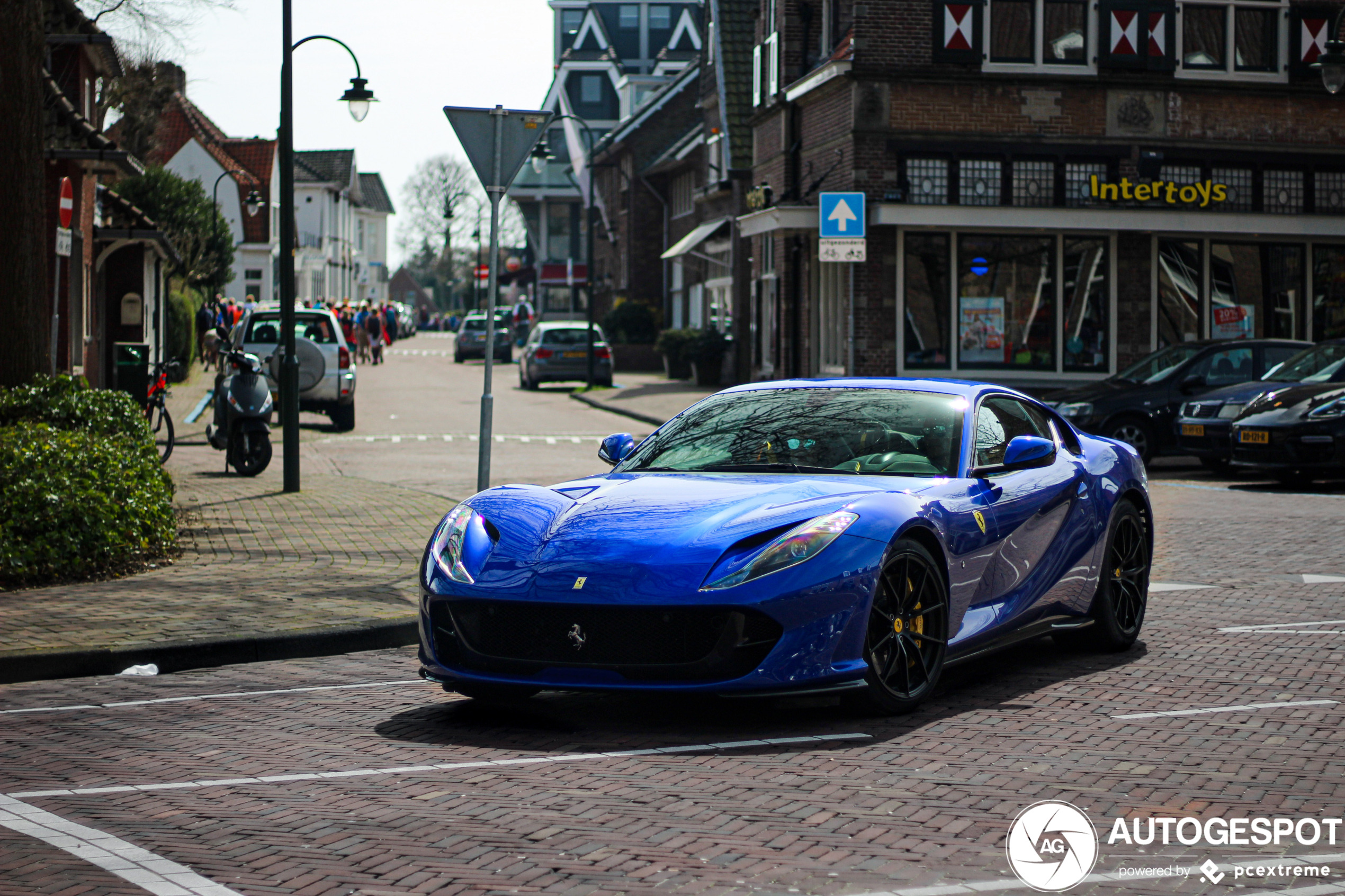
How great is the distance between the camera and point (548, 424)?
2783 cm

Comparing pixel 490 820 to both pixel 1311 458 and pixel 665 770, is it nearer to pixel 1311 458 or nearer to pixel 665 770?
pixel 665 770

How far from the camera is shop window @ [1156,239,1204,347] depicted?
91.7 ft

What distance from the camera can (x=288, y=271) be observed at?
1562 centimetres

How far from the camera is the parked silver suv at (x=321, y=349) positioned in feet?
83.7

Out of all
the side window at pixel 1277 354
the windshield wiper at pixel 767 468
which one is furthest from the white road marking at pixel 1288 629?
the side window at pixel 1277 354

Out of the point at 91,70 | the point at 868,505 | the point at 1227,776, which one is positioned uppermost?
the point at 91,70

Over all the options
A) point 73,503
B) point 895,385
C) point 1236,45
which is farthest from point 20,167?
point 1236,45

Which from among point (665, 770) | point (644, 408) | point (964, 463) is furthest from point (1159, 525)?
point (644, 408)

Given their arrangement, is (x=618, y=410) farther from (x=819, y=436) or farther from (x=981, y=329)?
(x=819, y=436)

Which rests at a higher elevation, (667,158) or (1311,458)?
(667,158)

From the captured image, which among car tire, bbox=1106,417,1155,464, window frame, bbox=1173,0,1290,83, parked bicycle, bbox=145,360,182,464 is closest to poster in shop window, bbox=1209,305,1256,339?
window frame, bbox=1173,0,1290,83

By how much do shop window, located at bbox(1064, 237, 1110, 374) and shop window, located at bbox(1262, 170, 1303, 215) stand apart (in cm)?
322

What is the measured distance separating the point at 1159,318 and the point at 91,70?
18.9 m

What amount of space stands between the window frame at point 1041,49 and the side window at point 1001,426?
2034cm
